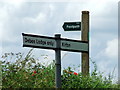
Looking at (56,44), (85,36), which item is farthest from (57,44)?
(85,36)

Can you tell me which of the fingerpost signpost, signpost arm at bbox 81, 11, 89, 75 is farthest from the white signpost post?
signpost arm at bbox 81, 11, 89, 75

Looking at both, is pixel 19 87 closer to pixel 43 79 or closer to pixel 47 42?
pixel 43 79

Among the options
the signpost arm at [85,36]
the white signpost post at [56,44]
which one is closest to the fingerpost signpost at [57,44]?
the white signpost post at [56,44]

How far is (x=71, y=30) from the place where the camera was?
10.4 metres

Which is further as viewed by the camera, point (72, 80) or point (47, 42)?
point (72, 80)

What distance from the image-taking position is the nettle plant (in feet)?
31.6

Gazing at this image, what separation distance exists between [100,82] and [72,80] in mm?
802

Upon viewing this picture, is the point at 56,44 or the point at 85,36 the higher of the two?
the point at 85,36

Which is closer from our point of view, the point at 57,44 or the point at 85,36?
the point at 57,44

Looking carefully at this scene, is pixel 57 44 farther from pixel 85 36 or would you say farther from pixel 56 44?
pixel 85 36

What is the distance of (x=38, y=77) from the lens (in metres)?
10.0

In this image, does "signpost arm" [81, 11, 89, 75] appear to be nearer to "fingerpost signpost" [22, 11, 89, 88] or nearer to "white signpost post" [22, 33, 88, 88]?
"fingerpost signpost" [22, 11, 89, 88]

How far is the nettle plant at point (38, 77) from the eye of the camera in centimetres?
964

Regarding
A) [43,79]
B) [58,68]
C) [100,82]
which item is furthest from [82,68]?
[58,68]
